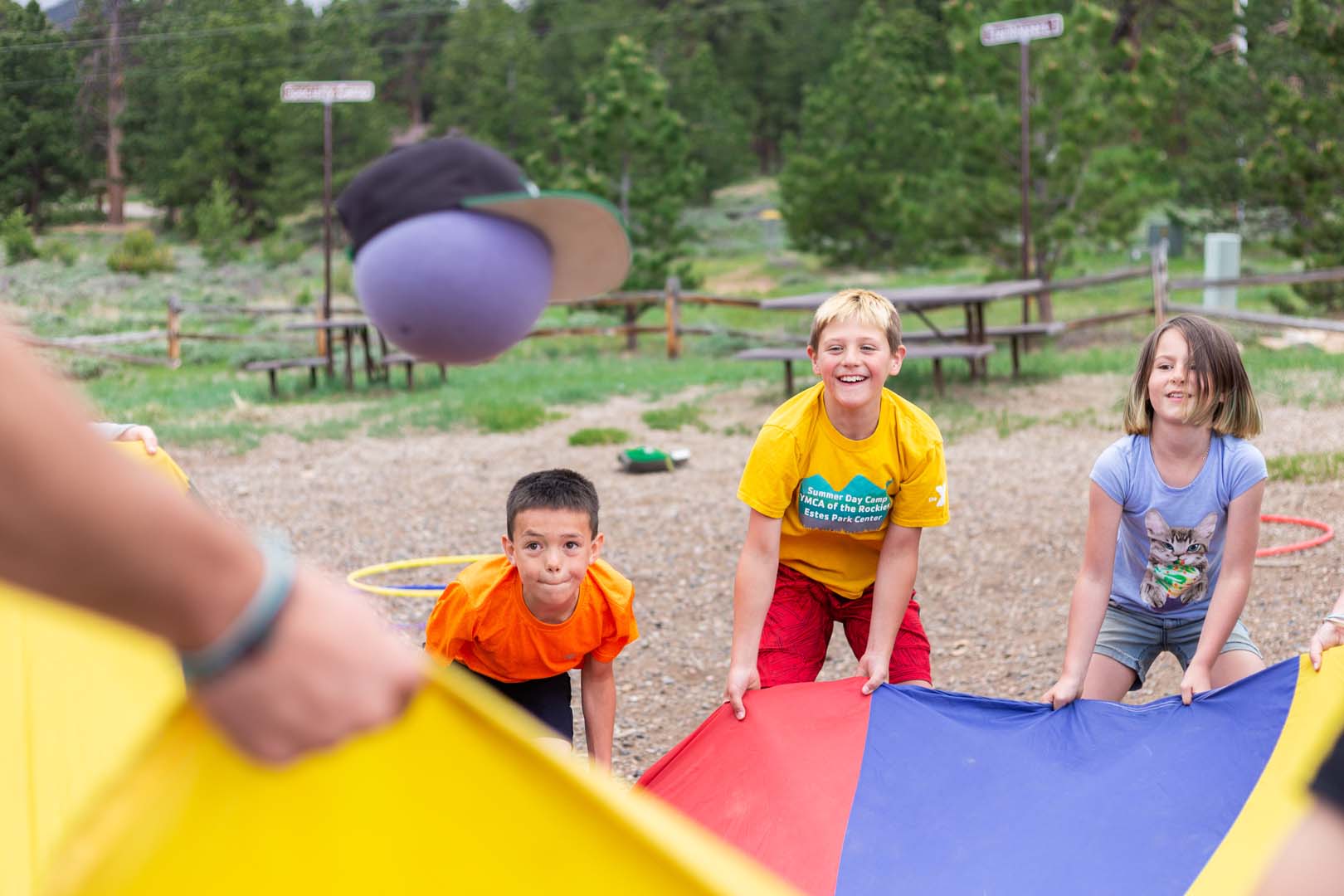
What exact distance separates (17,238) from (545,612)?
19.5 meters

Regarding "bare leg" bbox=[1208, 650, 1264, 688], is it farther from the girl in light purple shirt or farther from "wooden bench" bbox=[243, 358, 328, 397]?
"wooden bench" bbox=[243, 358, 328, 397]

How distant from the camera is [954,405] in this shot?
11547 millimetres

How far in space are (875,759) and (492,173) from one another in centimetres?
192

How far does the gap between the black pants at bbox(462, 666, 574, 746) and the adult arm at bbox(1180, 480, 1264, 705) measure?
1684mm

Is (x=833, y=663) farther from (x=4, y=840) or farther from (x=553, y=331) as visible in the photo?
(x=553, y=331)

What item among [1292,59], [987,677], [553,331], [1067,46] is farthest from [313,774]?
[1292,59]

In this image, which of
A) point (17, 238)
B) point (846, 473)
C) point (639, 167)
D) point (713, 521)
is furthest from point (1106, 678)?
point (17, 238)

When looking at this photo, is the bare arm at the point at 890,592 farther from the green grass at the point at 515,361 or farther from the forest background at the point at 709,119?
the green grass at the point at 515,361

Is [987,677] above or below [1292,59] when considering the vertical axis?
below

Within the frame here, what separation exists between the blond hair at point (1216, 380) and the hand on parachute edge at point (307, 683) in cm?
297

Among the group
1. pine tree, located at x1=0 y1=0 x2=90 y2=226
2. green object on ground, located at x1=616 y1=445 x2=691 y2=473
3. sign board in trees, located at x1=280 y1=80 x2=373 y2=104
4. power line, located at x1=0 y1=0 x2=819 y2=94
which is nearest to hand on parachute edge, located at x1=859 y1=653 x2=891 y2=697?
sign board in trees, located at x1=280 y1=80 x2=373 y2=104

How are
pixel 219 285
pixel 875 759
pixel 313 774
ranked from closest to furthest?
pixel 313 774 → pixel 875 759 → pixel 219 285

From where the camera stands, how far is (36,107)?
638 cm

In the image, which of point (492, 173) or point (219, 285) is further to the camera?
point (219, 285)
